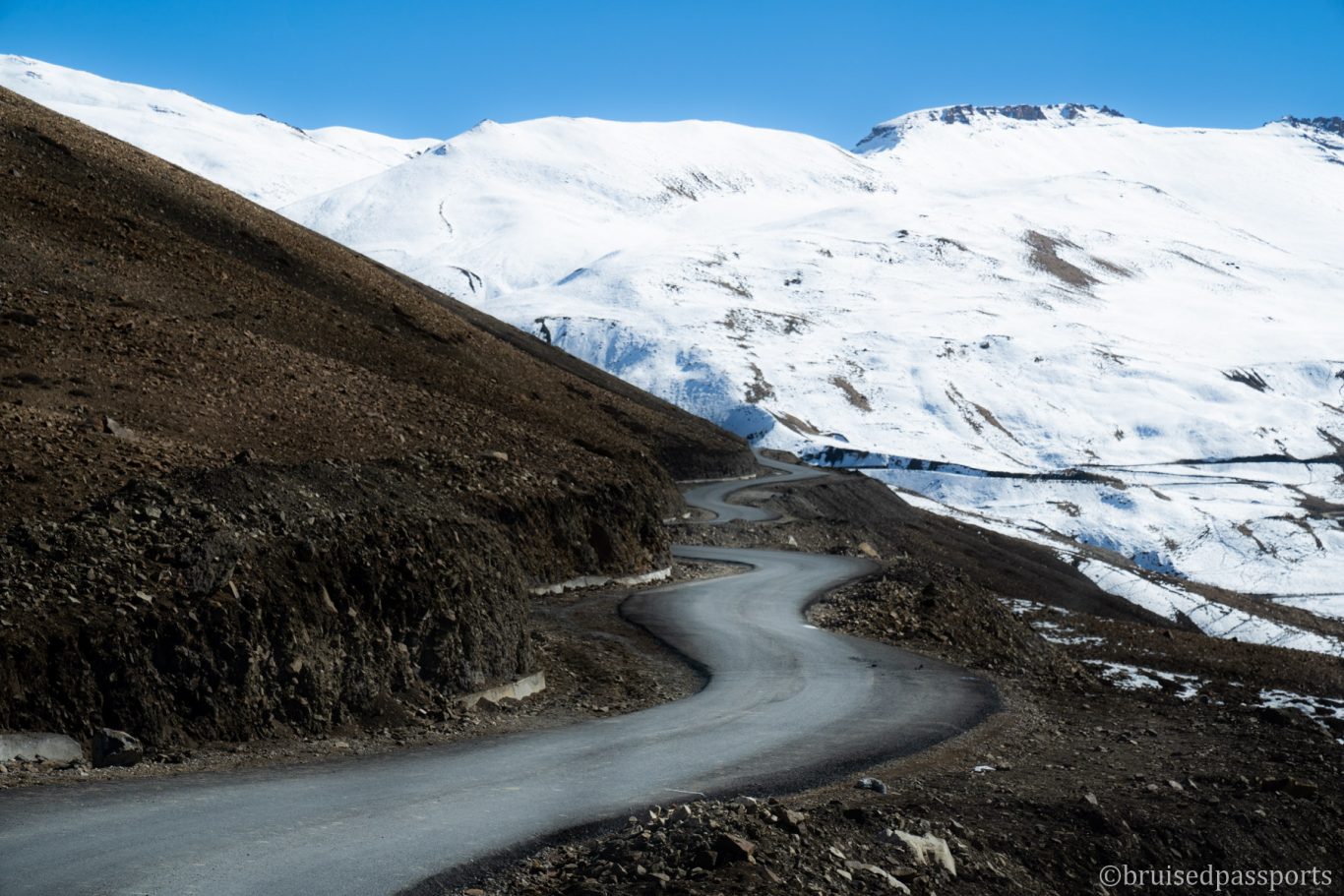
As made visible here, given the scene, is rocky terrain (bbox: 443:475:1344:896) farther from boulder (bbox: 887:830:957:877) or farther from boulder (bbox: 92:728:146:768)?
boulder (bbox: 92:728:146:768)

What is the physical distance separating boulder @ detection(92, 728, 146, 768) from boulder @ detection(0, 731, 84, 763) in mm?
145

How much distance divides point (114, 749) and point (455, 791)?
3.12 meters

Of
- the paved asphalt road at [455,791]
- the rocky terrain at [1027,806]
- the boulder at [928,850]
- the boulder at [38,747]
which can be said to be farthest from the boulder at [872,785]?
the boulder at [38,747]

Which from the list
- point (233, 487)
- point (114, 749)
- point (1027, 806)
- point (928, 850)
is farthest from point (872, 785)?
point (233, 487)

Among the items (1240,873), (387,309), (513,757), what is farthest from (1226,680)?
(387,309)

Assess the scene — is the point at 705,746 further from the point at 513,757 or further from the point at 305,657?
the point at 305,657

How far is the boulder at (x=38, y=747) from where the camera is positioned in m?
10.6

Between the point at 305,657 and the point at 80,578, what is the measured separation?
240cm

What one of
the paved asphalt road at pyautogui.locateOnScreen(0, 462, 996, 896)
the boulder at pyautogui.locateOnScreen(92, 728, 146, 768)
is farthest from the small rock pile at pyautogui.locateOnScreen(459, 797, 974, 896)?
the boulder at pyautogui.locateOnScreen(92, 728, 146, 768)

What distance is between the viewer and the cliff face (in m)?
→ 12.0

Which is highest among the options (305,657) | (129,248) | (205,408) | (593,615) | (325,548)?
(129,248)

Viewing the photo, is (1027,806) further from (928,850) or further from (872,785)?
(928,850)

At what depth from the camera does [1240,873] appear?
11500 millimetres

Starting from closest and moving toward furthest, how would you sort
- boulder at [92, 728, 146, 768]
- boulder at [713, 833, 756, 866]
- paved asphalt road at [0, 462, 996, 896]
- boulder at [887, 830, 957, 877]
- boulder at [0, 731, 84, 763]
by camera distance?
paved asphalt road at [0, 462, 996, 896], boulder at [713, 833, 756, 866], boulder at [887, 830, 957, 877], boulder at [0, 731, 84, 763], boulder at [92, 728, 146, 768]
